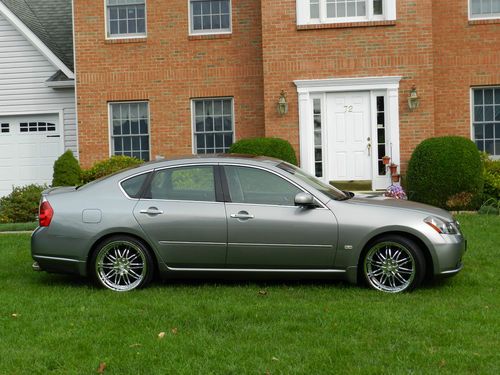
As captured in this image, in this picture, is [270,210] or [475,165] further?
[475,165]

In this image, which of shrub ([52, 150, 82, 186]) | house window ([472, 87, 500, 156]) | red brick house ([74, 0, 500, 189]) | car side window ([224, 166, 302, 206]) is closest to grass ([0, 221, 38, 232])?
shrub ([52, 150, 82, 186])

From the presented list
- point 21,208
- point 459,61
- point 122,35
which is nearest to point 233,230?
point 21,208

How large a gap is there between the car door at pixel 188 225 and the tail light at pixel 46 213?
0.92 m

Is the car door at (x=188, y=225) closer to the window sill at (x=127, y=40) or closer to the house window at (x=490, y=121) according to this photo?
the window sill at (x=127, y=40)

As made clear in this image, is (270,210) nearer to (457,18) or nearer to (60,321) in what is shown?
(60,321)

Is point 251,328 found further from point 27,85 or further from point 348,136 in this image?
point 27,85

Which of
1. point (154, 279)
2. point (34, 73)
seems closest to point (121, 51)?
point (34, 73)

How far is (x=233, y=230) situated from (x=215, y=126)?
9.71m

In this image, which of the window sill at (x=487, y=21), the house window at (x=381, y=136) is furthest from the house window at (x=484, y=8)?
Answer: the house window at (x=381, y=136)

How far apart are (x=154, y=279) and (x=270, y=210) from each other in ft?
5.57

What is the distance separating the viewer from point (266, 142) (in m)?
15.2

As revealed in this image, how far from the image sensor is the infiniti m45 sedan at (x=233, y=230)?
752cm

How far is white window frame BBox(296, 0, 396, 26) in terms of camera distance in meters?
15.5

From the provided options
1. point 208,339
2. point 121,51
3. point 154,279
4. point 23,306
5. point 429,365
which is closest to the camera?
point 429,365
